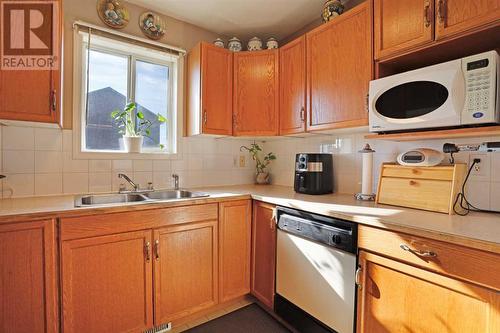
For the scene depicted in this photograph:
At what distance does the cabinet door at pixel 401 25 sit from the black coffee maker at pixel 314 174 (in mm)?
810

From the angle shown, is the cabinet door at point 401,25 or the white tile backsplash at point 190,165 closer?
the cabinet door at point 401,25

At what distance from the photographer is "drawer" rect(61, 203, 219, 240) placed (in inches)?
51.2

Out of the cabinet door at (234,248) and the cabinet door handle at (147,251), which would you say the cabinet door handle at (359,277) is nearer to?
the cabinet door at (234,248)

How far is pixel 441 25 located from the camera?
124cm

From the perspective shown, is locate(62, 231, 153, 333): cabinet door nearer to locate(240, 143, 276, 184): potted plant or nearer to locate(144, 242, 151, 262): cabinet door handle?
locate(144, 242, 151, 262): cabinet door handle

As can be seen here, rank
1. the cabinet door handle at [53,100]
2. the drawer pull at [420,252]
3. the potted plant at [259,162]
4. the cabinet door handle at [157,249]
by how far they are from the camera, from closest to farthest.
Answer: the drawer pull at [420,252], the cabinet door handle at [53,100], the cabinet door handle at [157,249], the potted plant at [259,162]

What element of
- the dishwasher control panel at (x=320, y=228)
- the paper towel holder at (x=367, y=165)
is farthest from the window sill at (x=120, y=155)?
the paper towel holder at (x=367, y=165)

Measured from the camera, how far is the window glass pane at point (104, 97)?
1.98 meters

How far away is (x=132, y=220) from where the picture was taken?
1.47 metres

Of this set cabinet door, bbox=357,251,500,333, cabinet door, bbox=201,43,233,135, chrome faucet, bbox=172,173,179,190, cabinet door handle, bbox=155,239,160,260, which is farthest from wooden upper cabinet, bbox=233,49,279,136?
cabinet door, bbox=357,251,500,333

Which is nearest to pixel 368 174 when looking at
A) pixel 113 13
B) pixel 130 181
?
pixel 130 181

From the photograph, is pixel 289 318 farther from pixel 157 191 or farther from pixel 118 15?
pixel 118 15

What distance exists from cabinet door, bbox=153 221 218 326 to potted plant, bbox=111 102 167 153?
2.68ft

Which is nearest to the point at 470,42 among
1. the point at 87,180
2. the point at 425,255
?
the point at 425,255
